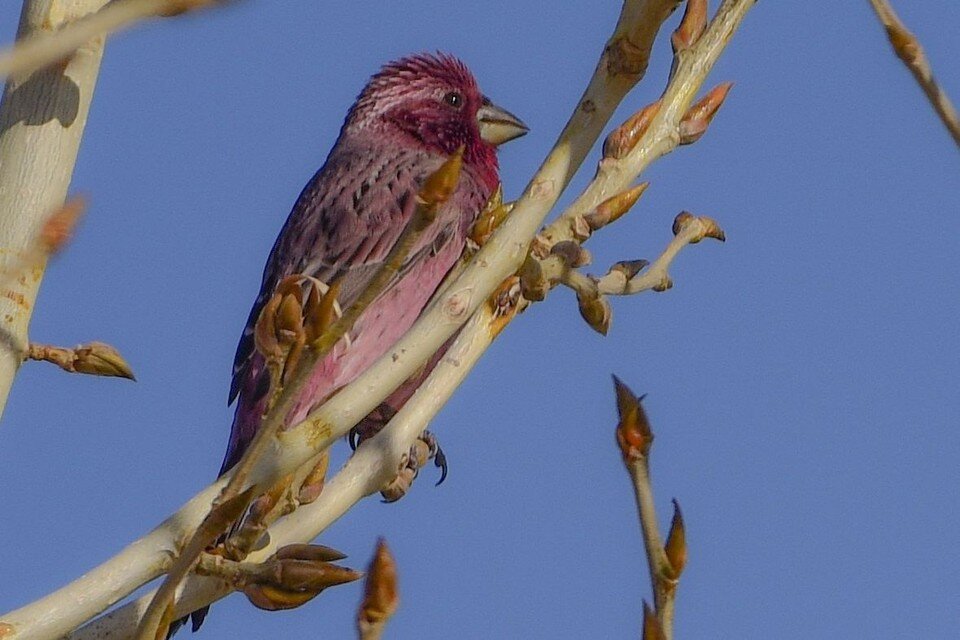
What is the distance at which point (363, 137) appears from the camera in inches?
380

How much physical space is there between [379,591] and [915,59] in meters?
1.53

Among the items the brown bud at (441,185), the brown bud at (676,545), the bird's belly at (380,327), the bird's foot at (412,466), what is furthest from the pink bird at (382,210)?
the brown bud at (441,185)

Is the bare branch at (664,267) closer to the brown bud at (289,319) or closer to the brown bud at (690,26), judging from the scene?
the brown bud at (690,26)

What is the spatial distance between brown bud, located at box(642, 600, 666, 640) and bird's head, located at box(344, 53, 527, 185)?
20.9ft

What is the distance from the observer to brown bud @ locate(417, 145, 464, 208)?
10.4 feet

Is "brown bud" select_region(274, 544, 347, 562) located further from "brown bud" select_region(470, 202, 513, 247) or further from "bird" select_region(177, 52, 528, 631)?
"bird" select_region(177, 52, 528, 631)

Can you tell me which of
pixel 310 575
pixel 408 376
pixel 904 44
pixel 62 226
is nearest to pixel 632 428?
pixel 408 376

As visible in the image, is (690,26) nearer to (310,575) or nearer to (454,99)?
(310,575)

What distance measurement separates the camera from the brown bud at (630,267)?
440cm

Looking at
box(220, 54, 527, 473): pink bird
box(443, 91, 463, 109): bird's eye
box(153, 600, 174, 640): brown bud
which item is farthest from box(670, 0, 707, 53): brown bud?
box(443, 91, 463, 109): bird's eye

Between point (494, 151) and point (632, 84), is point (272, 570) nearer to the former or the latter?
point (632, 84)

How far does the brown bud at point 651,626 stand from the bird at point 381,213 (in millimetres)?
3331

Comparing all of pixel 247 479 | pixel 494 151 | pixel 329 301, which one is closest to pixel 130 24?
pixel 329 301

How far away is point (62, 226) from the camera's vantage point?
10.3 feet
